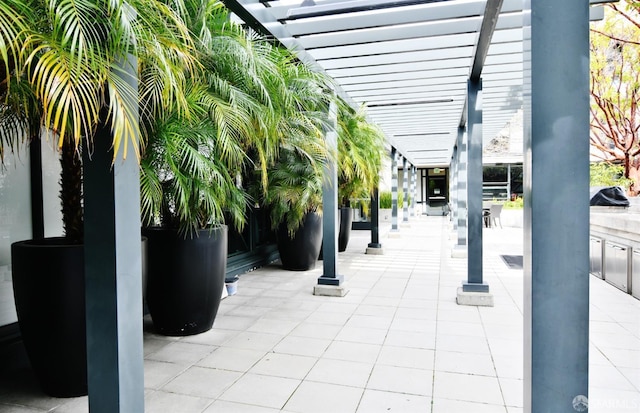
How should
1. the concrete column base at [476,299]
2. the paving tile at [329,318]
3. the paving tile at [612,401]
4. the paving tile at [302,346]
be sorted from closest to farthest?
the paving tile at [612,401] → the paving tile at [302,346] → the paving tile at [329,318] → the concrete column base at [476,299]

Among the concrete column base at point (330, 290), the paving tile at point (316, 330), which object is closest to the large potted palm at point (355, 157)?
the concrete column base at point (330, 290)

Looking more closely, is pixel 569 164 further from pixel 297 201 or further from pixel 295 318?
pixel 297 201

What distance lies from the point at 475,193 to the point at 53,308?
404 centimetres

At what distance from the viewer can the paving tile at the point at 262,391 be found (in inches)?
98.4

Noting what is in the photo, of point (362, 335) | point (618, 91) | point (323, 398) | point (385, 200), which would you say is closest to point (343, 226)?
point (362, 335)

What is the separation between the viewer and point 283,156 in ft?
19.9

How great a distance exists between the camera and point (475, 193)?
477cm

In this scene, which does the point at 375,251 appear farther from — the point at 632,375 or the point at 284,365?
the point at 632,375

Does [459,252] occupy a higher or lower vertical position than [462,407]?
higher

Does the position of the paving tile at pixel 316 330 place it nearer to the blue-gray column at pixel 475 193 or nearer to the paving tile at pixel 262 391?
the paving tile at pixel 262 391

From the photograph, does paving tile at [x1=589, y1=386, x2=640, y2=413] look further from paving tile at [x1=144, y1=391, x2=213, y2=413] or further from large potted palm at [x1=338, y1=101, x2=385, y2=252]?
large potted palm at [x1=338, y1=101, x2=385, y2=252]

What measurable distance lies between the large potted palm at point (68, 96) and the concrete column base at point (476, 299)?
142 inches

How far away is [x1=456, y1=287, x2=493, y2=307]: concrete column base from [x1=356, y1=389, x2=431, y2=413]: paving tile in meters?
2.32

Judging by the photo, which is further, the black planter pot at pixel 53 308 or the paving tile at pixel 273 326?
the paving tile at pixel 273 326
